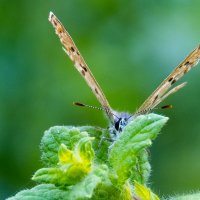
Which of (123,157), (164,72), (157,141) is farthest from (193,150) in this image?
(123,157)

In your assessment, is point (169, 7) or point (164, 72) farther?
point (169, 7)

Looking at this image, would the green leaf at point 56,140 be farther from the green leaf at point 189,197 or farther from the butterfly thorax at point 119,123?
the butterfly thorax at point 119,123

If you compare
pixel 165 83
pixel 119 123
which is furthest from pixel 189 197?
pixel 165 83

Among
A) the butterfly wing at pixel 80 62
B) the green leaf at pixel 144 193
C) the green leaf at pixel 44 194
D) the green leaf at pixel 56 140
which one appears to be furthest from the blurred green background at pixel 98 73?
the green leaf at pixel 44 194

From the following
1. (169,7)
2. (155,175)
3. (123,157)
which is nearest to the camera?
(123,157)

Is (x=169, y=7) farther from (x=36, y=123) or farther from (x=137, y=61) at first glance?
(x=36, y=123)

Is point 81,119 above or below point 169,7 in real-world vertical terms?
below

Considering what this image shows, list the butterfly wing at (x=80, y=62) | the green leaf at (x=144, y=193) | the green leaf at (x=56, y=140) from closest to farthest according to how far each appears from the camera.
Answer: the green leaf at (x=144, y=193) → the green leaf at (x=56, y=140) → the butterfly wing at (x=80, y=62)

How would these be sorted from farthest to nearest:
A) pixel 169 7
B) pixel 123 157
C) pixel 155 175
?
pixel 169 7, pixel 155 175, pixel 123 157
